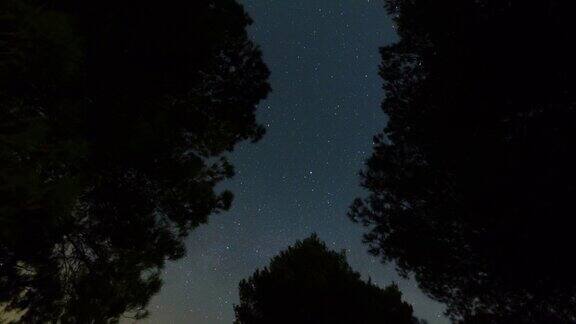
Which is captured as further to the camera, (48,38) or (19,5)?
(48,38)

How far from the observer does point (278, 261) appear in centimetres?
2081

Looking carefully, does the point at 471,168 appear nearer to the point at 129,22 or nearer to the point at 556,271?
the point at 556,271

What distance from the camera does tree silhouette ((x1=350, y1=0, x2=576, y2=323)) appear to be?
6.29m

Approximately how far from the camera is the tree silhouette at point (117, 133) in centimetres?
505

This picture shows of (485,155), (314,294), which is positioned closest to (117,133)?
(485,155)

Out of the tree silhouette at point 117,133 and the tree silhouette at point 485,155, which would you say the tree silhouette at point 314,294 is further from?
the tree silhouette at point 117,133

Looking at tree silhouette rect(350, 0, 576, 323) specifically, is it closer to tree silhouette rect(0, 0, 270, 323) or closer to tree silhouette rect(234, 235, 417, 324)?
tree silhouette rect(0, 0, 270, 323)

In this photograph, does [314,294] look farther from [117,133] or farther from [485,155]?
[117,133]

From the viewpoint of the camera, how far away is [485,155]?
6.94 metres

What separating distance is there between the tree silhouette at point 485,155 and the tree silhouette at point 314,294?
357 inches

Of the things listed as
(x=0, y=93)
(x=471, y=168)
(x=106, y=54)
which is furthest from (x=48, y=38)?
(x=471, y=168)

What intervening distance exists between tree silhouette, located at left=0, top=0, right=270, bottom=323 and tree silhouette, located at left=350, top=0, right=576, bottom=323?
11.4 feet

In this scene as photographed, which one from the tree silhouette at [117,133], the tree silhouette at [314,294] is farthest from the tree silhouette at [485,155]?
the tree silhouette at [314,294]

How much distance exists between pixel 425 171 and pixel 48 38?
287 inches
